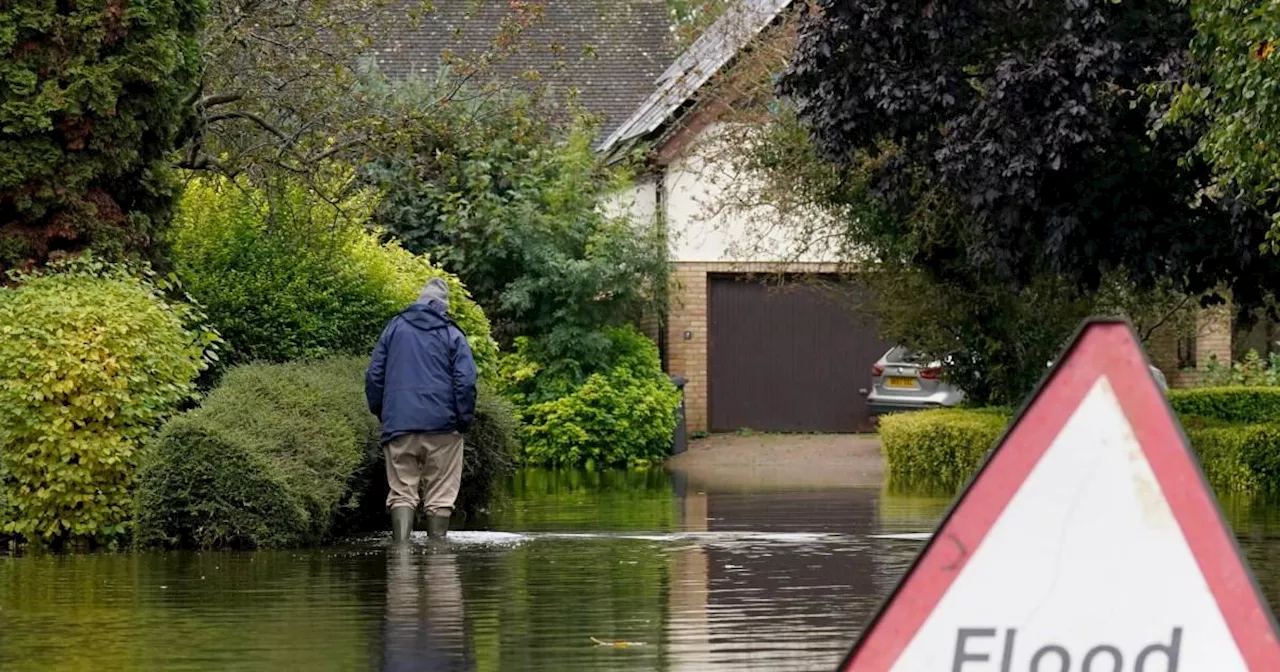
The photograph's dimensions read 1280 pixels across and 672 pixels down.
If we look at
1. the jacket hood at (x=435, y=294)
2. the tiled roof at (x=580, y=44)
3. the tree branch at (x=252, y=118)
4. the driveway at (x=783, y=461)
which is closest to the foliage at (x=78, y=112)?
the jacket hood at (x=435, y=294)

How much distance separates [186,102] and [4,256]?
2.00 meters

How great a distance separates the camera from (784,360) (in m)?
32.6

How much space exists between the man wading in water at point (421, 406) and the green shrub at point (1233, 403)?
12.3 metres

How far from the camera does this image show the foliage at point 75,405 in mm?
13680

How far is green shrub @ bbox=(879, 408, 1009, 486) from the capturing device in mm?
22281

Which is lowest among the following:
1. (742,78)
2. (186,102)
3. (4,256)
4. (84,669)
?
(84,669)

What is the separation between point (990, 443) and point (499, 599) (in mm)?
11733

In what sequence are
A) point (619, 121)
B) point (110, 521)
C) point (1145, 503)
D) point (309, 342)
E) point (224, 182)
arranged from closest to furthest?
point (1145, 503)
point (110, 521)
point (309, 342)
point (224, 182)
point (619, 121)

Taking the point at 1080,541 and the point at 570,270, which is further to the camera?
the point at 570,270

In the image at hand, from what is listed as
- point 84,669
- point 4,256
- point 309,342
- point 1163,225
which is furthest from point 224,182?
point 84,669

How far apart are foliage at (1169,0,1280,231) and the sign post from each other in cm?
969

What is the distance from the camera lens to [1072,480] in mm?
3375

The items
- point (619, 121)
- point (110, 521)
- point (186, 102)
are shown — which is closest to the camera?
point (110, 521)

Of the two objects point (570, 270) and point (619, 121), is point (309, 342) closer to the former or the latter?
point (570, 270)
